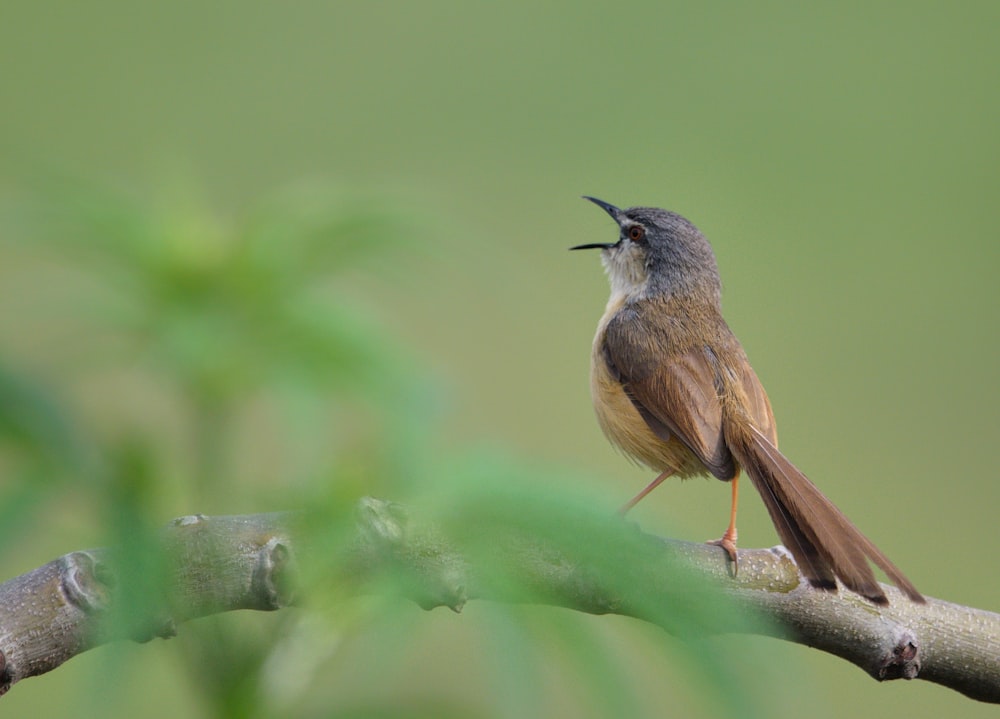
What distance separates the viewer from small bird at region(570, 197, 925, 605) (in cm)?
248

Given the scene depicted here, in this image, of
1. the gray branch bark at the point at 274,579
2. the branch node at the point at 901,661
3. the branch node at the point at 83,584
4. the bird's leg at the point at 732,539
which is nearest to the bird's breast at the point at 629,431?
the bird's leg at the point at 732,539

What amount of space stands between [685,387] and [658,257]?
83 cm

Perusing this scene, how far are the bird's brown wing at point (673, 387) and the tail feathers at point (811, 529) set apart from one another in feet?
0.21

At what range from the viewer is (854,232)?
28.4 feet

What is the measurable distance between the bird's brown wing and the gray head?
37 cm

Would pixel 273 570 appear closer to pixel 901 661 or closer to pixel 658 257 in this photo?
pixel 901 661

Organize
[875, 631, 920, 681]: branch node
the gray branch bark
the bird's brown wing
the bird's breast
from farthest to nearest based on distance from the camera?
1. the bird's breast
2. the bird's brown wing
3. [875, 631, 920, 681]: branch node
4. the gray branch bark

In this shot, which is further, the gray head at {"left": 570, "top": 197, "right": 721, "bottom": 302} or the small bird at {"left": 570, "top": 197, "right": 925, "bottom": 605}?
the gray head at {"left": 570, "top": 197, "right": 721, "bottom": 302}

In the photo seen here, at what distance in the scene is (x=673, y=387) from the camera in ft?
9.79

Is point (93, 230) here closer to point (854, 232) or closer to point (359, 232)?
point (359, 232)

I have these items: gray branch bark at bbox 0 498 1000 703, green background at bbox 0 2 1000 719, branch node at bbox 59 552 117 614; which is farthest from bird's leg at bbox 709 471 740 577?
green background at bbox 0 2 1000 719

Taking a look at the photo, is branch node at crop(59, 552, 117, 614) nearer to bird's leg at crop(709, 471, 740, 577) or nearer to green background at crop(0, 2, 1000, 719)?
bird's leg at crop(709, 471, 740, 577)

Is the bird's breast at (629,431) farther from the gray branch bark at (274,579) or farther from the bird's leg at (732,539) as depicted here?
the gray branch bark at (274,579)

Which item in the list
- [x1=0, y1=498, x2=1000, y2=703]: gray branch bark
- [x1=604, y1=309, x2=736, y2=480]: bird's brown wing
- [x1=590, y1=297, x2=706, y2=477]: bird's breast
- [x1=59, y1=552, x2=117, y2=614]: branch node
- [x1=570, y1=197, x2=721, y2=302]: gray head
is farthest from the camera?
[x1=570, y1=197, x2=721, y2=302]: gray head
